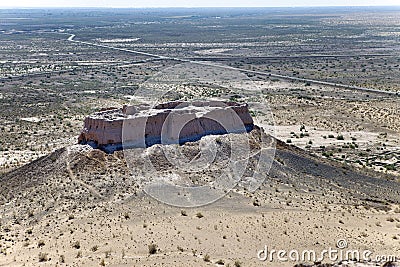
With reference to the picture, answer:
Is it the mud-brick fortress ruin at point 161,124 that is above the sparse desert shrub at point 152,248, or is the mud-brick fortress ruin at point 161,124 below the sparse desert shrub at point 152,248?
above

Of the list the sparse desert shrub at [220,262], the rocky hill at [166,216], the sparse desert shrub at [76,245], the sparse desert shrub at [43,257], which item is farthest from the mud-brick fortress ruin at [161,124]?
the sparse desert shrub at [220,262]

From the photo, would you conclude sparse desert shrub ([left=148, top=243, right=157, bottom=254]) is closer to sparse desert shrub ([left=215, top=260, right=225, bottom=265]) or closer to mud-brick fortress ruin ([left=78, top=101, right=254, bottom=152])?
sparse desert shrub ([left=215, top=260, right=225, bottom=265])

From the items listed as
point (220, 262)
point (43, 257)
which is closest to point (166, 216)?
point (220, 262)

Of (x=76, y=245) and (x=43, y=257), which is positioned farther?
(x=76, y=245)

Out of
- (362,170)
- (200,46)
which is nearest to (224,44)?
(200,46)

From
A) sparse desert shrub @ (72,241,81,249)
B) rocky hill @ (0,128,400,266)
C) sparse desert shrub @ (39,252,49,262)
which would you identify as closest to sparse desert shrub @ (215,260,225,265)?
rocky hill @ (0,128,400,266)

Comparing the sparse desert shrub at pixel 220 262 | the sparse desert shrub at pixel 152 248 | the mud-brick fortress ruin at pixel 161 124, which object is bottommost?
the sparse desert shrub at pixel 220 262

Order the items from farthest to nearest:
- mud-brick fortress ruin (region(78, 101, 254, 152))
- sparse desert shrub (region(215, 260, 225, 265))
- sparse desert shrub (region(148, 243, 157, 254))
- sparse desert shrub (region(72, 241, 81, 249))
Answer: mud-brick fortress ruin (region(78, 101, 254, 152))
sparse desert shrub (region(72, 241, 81, 249))
sparse desert shrub (region(148, 243, 157, 254))
sparse desert shrub (region(215, 260, 225, 265))

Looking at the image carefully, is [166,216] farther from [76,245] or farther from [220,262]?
[220,262]

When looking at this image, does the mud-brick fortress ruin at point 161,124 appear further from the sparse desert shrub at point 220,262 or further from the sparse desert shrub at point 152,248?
the sparse desert shrub at point 220,262
